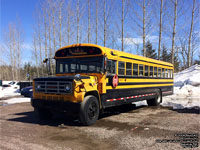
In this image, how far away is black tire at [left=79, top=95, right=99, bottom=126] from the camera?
6254 mm

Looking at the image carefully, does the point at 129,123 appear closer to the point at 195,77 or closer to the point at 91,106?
the point at 91,106

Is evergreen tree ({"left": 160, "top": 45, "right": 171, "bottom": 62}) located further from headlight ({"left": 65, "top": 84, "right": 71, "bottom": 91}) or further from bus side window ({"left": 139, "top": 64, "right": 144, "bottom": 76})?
headlight ({"left": 65, "top": 84, "right": 71, "bottom": 91})

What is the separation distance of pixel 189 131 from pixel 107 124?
100 inches

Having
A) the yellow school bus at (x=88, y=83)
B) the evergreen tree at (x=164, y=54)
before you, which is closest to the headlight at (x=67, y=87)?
the yellow school bus at (x=88, y=83)

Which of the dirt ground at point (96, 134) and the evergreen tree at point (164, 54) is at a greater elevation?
the evergreen tree at point (164, 54)

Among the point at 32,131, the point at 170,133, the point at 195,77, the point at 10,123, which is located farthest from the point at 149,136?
the point at 195,77

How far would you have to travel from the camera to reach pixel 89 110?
21.5 ft

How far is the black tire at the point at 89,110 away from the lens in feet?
20.5

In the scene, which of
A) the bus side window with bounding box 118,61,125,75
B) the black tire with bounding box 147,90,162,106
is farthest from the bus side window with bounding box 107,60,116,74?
the black tire with bounding box 147,90,162,106

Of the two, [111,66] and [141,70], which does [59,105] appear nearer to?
→ [111,66]

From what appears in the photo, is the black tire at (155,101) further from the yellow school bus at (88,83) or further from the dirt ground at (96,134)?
the dirt ground at (96,134)

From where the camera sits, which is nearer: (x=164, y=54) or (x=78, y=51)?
(x=78, y=51)

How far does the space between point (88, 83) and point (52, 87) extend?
3.93 ft

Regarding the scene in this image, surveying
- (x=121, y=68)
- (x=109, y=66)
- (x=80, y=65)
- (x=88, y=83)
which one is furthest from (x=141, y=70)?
(x=88, y=83)
